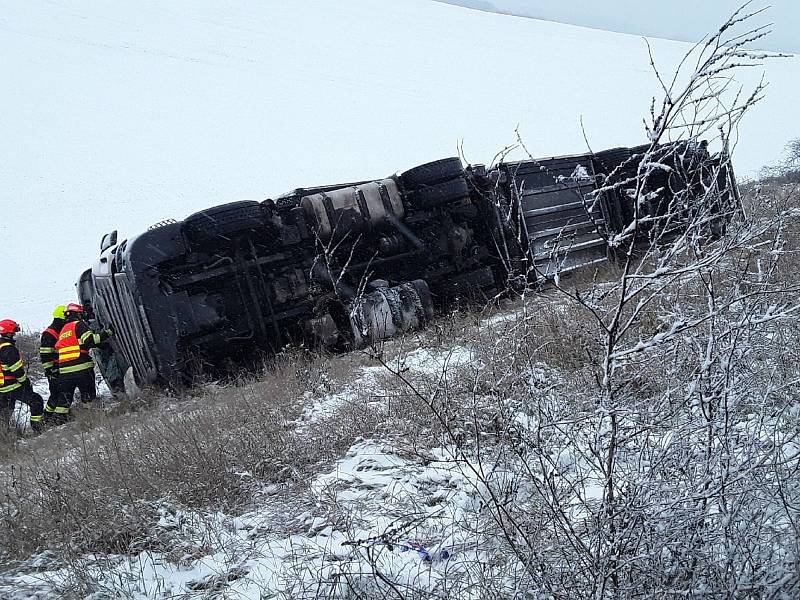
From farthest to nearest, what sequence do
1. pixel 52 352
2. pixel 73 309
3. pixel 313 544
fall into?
pixel 52 352 < pixel 73 309 < pixel 313 544

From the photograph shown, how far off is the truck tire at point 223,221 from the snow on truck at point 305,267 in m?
0.01

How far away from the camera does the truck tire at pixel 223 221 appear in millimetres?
6961

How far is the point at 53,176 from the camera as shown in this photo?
3562cm

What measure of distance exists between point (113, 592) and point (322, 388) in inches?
111

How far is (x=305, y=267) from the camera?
7.70 meters

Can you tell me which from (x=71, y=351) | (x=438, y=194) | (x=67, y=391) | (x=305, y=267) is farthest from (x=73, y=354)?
(x=438, y=194)

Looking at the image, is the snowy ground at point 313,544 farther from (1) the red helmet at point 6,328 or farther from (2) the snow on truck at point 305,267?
(1) the red helmet at point 6,328

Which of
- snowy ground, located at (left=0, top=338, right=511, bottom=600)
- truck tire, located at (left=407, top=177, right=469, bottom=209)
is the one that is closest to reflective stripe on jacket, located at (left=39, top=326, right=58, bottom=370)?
truck tire, located at (left=407, top=177, right=469, bottom=209)

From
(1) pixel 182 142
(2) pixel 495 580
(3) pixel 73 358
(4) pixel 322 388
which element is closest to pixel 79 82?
(1) pixel 182 142

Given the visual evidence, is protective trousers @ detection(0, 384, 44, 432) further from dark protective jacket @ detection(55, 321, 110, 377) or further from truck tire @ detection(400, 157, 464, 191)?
truck tire @ detection(400, 157, 464, 191)

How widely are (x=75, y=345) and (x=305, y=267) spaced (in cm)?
322

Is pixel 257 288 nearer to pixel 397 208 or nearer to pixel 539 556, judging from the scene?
pixel 397 208

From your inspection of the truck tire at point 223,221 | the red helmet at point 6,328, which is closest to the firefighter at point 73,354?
the red helmet at point 6,328

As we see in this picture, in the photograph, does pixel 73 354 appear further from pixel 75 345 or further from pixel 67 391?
pixel 67 391
